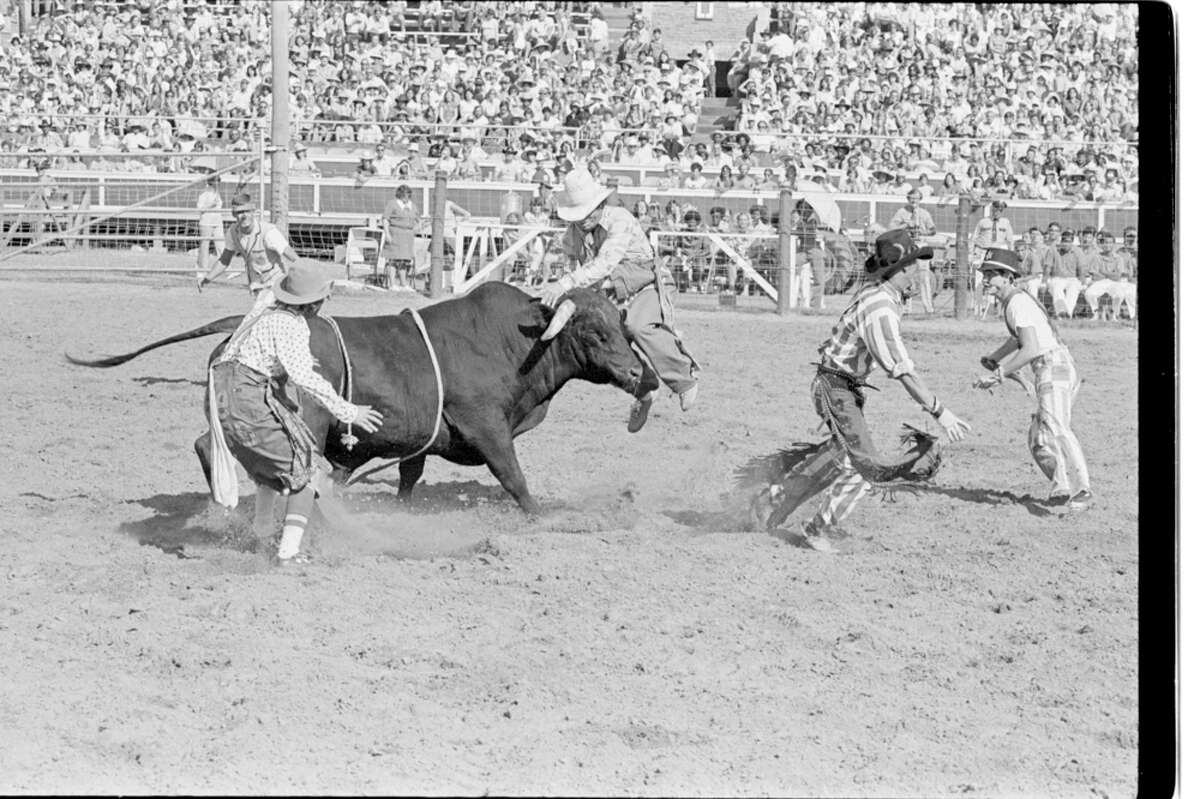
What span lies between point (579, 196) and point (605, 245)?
31 cm

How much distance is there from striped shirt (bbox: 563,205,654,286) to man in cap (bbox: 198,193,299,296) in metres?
3.50

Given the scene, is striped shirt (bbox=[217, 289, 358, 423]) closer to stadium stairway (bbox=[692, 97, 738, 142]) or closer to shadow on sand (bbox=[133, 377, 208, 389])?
shadow on sand (bbox=[133, 377, 208, 389])

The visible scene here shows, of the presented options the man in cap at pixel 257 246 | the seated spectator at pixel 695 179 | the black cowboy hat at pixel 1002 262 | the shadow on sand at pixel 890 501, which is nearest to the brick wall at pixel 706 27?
the seated spectator at pixel 695 179

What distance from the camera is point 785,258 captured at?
17250 mm

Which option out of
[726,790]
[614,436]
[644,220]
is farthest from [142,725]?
[644,220]

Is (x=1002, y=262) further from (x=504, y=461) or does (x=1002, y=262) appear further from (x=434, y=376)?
(x=434, y=376)

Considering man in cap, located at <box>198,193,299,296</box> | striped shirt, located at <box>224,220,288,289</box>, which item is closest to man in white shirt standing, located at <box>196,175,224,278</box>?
man in cap, located at <box>198,193,299,296</box>

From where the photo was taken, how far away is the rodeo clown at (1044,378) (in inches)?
354

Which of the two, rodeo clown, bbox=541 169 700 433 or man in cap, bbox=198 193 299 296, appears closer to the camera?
rodeo clown, bbox=541 169 700 433

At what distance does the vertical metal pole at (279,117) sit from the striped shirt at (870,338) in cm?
805

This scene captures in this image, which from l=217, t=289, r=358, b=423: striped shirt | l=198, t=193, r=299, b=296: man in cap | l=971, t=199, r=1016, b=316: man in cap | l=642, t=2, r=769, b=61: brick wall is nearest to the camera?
l=217, t=289, r=358, b=423: striped shirt

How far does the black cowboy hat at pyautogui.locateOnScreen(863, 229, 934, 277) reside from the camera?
764cm

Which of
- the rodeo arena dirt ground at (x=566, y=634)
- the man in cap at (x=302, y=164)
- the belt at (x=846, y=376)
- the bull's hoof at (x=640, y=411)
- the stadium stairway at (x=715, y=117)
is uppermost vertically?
the stadium stairway at (x=715, y=117)

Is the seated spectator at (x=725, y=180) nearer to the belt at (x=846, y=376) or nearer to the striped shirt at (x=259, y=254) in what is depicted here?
the striped shirt at (x=259, y=254)
